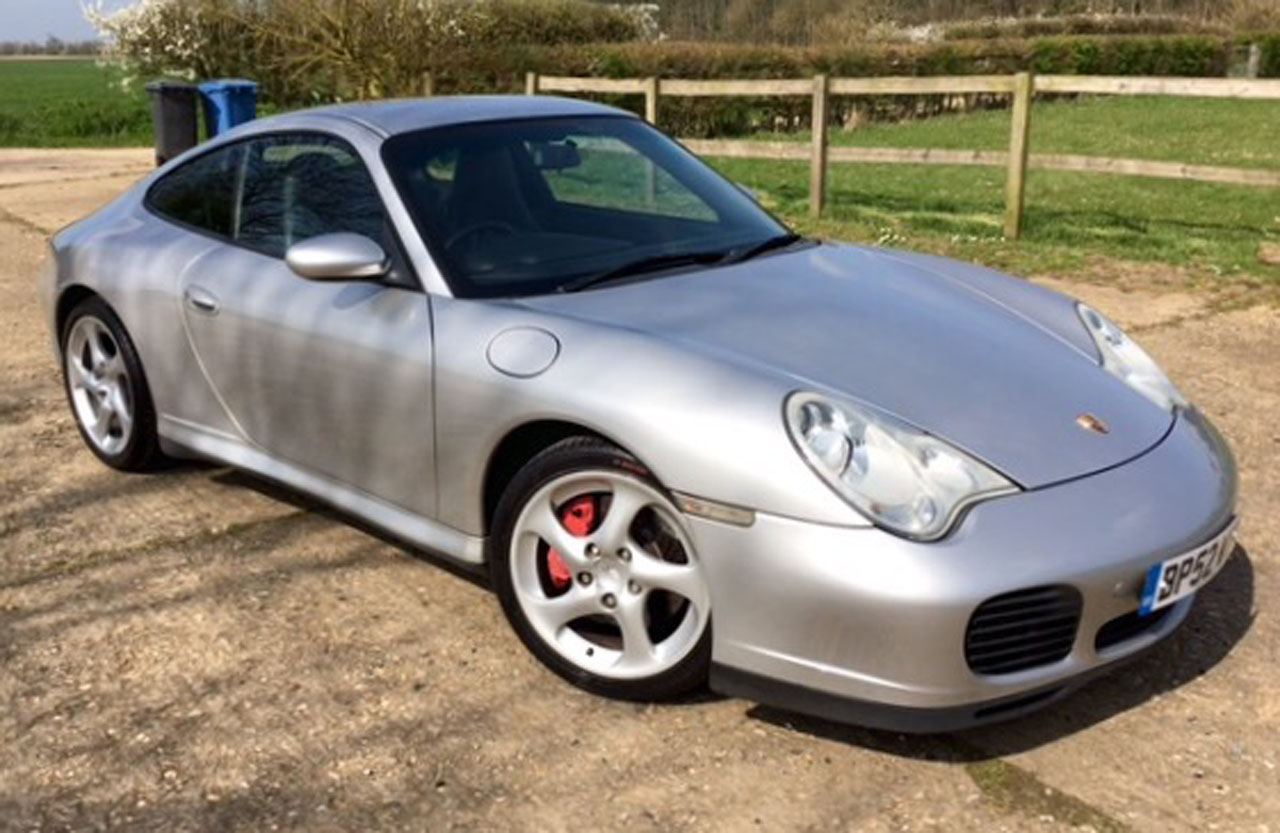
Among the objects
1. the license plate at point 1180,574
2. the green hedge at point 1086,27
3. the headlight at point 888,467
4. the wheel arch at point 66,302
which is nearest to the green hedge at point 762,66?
the green hedge at point 1086,27

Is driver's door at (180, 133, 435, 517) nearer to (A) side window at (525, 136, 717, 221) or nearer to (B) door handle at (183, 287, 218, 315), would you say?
(B) door handle at (183, 287, 218, 315)

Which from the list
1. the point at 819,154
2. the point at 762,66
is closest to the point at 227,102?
the point at 819,154

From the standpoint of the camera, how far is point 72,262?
4691 millimetres

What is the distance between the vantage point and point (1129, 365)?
11.9 feet

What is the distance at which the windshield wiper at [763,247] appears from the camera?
12.5 ft

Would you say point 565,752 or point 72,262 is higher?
point 72,262

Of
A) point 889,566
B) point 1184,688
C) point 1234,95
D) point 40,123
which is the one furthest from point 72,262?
point 40,123

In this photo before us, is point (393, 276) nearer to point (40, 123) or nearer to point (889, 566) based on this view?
point (889, 566)

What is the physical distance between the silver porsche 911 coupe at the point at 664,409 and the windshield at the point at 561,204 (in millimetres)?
12

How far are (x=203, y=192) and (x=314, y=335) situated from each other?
1070 millimetres

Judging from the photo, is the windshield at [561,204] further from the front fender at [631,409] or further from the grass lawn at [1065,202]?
the grass lawn at [1065,202]

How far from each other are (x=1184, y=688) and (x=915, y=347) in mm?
1051

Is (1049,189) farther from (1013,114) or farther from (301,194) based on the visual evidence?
(301,194)

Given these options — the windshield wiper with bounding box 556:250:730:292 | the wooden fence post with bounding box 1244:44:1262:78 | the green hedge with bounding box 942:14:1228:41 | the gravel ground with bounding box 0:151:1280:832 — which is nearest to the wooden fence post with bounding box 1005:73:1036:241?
the gravel ground with bounding box 0:151:1280:832
